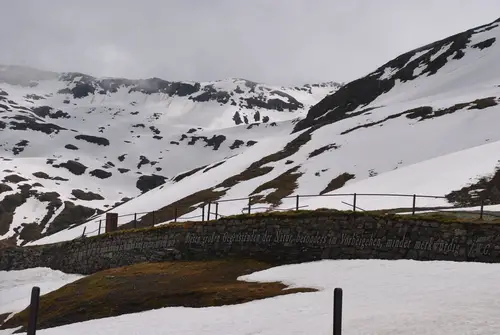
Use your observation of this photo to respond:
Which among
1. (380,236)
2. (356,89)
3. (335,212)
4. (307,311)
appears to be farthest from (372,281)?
(356,89)

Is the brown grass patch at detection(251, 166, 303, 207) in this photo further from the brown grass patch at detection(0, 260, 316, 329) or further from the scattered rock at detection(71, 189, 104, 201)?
Result: the scattered rock at detection(71, 189, 104, 201)

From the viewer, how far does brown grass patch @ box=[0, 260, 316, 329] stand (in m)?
21.1

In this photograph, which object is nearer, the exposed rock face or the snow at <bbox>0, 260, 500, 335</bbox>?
the snow at <bbox>0, 260, 500, 335</bbox>

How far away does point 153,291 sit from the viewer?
24.0 m

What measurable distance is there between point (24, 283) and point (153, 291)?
25.1m

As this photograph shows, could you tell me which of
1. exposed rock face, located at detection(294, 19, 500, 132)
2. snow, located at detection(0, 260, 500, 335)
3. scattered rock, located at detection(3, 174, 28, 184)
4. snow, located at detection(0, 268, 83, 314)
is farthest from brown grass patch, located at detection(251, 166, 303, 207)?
scattered rock, located at detection(3, 174, 28, 184)

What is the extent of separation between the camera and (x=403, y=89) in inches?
5039

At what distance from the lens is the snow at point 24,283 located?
110 ft

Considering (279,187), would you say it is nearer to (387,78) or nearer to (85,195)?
(387,78)

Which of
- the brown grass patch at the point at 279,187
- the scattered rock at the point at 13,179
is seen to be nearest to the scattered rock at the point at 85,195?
the scattered rock at the point at 13,179

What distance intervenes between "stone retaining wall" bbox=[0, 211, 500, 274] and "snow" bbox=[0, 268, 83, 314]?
3.15m

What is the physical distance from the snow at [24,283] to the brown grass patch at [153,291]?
4.83 m

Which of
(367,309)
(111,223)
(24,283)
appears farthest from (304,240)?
(24,283)

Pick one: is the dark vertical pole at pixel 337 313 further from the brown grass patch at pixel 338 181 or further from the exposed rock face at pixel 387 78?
the exposed rock face at pixel 387 78
